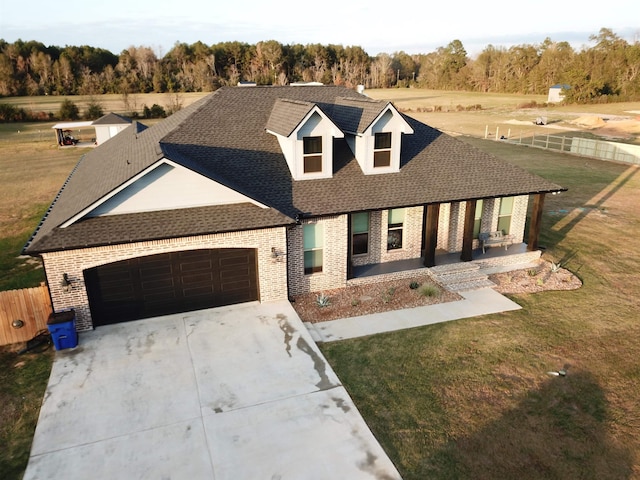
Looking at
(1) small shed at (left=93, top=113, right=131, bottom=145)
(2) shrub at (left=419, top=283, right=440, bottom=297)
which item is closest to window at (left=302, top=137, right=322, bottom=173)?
(2) shrub at (left=419, top=283, right=440, bottom=297)

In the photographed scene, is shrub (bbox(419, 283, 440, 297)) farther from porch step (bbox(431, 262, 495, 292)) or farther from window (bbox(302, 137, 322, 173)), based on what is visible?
window (bbox(302, 137, 322, 173))

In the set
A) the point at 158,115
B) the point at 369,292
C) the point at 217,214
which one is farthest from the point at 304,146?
the point at 158,115

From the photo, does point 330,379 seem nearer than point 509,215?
Yes

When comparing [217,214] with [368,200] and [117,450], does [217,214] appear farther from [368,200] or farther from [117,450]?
[117,450]

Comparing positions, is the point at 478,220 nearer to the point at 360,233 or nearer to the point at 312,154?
the point at 360,233

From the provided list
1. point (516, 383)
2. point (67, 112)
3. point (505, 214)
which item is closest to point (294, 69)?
point (67, 112)

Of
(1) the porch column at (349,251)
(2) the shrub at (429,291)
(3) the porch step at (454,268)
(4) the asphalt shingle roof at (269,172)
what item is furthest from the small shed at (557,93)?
(1) the porch column at (349,251)
